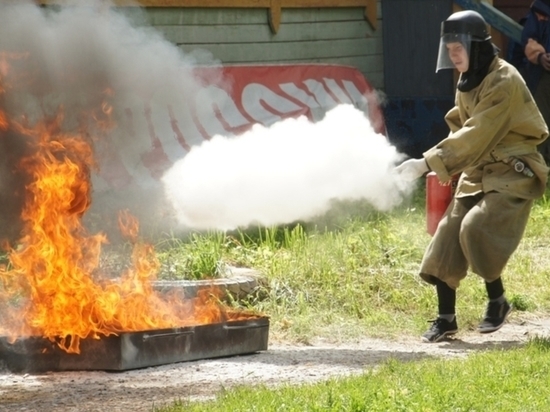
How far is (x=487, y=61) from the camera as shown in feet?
25.5

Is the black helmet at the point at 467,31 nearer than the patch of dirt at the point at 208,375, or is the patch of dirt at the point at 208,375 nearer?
the patch of dirt at the point at 208,375

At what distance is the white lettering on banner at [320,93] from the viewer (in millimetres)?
13656

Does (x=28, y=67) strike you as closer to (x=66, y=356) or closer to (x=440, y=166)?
(x=66, y=356)

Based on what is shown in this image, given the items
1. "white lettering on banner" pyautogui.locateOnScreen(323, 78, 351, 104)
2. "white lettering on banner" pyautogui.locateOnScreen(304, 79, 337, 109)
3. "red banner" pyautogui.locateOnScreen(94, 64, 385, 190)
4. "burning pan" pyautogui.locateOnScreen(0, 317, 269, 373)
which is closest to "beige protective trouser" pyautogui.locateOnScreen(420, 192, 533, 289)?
"burning pan" pyautogui.locateOnScreen(0, 317, 269, 373)

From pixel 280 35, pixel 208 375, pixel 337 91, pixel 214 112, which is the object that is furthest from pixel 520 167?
Result: pixel 280 35

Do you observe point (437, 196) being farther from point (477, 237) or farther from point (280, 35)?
point (280, 35)

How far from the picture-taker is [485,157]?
25.5 ft

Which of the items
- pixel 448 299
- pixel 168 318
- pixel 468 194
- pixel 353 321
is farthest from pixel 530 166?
pixel 168 318

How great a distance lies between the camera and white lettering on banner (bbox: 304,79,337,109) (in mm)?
13656

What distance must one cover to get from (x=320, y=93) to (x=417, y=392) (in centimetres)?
816

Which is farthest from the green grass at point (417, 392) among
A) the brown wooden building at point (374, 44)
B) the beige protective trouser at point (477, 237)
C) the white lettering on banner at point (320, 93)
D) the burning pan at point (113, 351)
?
the brown wooden building at point (374, 44)

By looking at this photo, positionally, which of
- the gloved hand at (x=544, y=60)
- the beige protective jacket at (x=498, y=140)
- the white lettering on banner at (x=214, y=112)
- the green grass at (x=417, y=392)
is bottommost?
the green grass at (x=417, y=392)

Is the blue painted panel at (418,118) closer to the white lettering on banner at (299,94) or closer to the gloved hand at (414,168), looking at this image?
the white lettering on banner at (299,94)

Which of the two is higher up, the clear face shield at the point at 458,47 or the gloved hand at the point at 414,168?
the clear face shield at the point at 458,47
